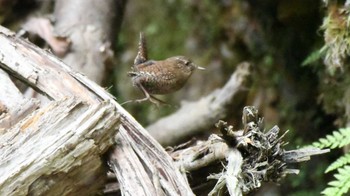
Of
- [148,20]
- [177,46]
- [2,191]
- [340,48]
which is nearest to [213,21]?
[177,46]

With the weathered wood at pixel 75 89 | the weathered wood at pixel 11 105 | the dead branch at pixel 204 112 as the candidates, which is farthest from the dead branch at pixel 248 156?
the dead branch at pixel 204 112

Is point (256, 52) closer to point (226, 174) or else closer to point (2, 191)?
point (226, 174)

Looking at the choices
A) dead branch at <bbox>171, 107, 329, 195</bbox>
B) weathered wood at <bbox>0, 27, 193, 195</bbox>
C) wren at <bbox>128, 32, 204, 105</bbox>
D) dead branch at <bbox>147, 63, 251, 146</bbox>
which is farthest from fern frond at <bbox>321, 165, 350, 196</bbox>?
dead branch at <bbox>147, 63, 251, 146</bbox>

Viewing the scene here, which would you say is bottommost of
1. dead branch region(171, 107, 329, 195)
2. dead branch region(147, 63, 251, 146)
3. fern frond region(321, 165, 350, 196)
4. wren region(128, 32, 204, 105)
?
fern frond region(321, 165, 350, 196)

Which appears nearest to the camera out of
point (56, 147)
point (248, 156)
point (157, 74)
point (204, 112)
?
point (56, 147)

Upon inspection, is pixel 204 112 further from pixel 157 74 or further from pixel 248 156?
pixel 248 156

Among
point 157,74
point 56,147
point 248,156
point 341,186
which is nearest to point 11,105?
point 56,147

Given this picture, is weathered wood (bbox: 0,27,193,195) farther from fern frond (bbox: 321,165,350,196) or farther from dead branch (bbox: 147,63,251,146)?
dead branch (bbox: 147,63,251,146)
